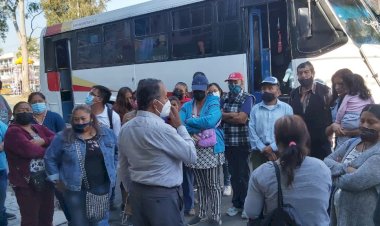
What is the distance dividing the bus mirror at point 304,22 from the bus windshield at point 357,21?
0.46 meters

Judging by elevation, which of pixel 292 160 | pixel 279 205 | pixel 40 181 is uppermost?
pixel 292 160

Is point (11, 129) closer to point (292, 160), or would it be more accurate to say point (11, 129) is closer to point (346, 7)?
point (292, 160)

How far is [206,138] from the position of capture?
18.0ft

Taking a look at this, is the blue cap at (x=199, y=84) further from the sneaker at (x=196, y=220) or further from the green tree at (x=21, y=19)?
the green tree at (x=21, y=19)

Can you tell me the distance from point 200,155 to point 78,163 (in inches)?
63.3

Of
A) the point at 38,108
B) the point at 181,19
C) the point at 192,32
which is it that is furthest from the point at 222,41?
the point at 38,108

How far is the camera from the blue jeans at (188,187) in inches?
237

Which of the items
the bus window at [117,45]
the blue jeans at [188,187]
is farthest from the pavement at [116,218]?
the bus window at [117,45]

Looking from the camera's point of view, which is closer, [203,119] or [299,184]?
[299,184]

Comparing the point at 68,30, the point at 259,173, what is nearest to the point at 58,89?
the point at 68,30

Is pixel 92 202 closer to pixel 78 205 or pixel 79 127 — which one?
pixel 78 205

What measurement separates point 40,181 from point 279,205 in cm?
291

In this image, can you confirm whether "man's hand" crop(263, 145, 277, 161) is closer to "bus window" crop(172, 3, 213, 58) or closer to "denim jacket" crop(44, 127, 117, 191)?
"denim jacket" crop(44, 127, 117, 191)

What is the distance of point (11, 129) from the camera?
4922mm
